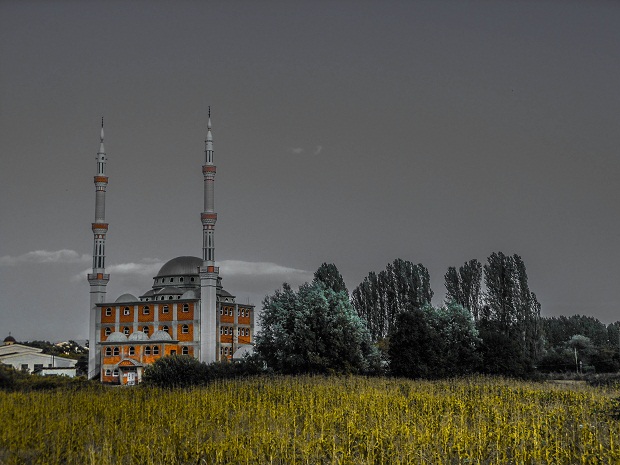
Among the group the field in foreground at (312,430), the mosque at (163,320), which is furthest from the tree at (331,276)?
the field in foreground at (312,430)

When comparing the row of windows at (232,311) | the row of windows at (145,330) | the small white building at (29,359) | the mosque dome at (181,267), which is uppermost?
the mosque dome at (181,267)

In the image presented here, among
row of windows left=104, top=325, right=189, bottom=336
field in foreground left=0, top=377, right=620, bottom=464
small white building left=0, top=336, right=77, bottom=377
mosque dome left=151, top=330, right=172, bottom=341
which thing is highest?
row of windows left=104, top=325, right=189, bottom=336

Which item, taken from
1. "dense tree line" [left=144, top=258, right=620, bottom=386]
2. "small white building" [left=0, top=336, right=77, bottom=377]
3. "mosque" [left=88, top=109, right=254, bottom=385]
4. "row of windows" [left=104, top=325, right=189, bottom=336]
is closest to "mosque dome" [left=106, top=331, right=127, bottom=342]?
"mosque" [left=88, top=109, right=254, bottom=385]

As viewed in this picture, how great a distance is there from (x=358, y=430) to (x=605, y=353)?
45.8 meters

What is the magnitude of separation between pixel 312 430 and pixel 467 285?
155 ft

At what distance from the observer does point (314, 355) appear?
4016 centimetres

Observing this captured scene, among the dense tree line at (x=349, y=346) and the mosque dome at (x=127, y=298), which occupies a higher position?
the mosque dome at (x=127, y=298)

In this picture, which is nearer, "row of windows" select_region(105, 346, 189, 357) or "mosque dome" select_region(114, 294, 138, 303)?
"row of windows" select_region(105, 346, 189, 357)

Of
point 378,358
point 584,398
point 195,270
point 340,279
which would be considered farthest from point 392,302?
point 584,398

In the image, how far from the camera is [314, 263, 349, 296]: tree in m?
63.6

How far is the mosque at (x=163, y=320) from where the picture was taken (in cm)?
6944

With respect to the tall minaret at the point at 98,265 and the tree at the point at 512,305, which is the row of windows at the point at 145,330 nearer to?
the tall minaret at the point at 98,265

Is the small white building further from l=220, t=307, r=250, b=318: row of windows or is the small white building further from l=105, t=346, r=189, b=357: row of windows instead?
l=220, t=307, r=250, b=318: row of windows

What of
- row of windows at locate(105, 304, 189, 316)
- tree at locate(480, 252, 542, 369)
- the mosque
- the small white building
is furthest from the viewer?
the small white building
